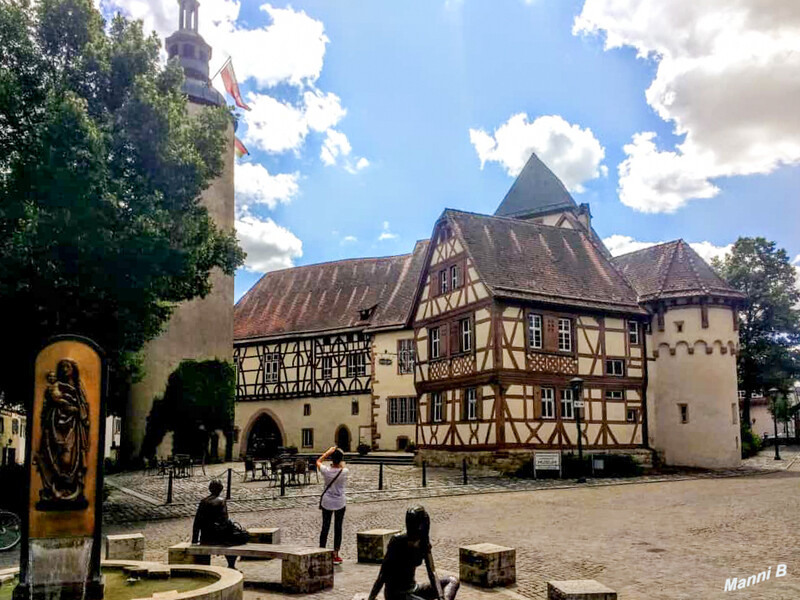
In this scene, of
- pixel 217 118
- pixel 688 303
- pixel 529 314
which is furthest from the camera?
pixel 688 303

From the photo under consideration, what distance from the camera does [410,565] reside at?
657 centimetres

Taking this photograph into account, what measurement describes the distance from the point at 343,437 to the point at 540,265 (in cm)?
1690

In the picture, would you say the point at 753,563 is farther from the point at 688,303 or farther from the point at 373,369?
the point at 373,369

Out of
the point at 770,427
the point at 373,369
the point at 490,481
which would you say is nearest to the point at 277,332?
the point at 373,369

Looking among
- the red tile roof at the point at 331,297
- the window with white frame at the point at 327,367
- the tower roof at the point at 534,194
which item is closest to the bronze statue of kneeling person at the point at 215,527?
the red tile roof at the point at 331,297

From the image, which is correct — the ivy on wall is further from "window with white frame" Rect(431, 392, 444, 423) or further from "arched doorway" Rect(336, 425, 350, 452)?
"window with white frame" Rect(431, 392, 444, 423)

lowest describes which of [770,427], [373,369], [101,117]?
[770,427]

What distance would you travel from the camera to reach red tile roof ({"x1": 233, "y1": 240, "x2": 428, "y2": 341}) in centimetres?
4397

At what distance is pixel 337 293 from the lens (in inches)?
1864

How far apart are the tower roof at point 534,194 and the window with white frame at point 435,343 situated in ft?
59.6

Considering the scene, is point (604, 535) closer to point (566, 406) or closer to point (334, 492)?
point (334, 492)

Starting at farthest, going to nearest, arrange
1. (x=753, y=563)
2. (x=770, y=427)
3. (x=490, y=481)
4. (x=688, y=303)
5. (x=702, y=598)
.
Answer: (x=770, y=427), (x=688, y=303), (x=490, y=481), (x=753, y=563), (x=702, y=598)

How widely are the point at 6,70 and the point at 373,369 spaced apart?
2817cm

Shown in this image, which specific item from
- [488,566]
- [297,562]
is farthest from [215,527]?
[488,566]
